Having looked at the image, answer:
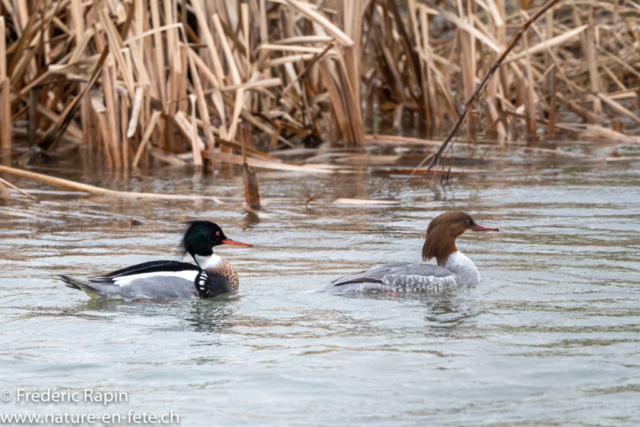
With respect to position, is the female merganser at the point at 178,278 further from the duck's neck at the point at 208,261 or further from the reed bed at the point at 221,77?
the reed bed at the point at 221,77

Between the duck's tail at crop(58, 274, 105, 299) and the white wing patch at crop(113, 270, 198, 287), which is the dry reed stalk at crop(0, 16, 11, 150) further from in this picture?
the white wing patch at crop(113, 270, 198, 287)

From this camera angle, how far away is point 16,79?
488 inches

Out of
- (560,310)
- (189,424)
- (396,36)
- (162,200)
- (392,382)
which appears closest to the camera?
(189,424)

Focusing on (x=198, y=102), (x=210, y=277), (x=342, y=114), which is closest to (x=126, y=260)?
(x=210, y=277)

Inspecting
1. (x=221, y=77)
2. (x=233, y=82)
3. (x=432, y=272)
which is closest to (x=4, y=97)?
(x=221, y=77)

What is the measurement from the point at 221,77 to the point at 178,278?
20.0 ft

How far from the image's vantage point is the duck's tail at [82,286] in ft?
19.5

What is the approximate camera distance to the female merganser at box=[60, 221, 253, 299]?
6027 millimetres

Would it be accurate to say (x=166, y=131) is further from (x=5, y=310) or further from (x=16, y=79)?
(x=5, y=310)

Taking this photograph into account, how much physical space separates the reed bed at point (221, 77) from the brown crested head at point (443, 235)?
9.77 ft

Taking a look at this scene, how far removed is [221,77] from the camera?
1193 centimetres

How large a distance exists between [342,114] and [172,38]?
254 cm

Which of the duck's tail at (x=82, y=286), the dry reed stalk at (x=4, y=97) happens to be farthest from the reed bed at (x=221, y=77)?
the duck's tail at (x=82, y=286)

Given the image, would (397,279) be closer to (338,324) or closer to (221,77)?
(338,324)
